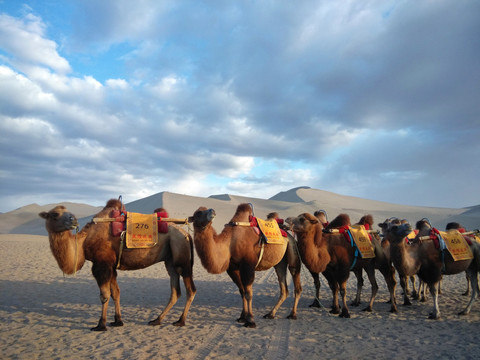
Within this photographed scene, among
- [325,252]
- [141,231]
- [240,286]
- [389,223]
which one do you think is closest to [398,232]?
[389,223]

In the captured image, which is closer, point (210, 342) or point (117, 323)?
point (210, 342)

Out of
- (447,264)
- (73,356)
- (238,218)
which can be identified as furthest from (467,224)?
(73,356)

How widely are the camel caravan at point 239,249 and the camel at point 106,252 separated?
0.06 feet

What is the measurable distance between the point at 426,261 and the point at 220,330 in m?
4.90

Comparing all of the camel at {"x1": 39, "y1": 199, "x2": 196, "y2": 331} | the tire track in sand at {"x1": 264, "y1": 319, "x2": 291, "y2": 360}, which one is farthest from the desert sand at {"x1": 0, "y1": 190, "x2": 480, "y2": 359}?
the camel at {"x1": 39, "y1": 199, "x2": 196, "y2": 331}

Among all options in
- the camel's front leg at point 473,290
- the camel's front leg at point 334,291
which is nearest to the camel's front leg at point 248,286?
the camel's front leg at point 334,291

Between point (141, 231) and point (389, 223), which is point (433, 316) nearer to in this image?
point (389, 223)

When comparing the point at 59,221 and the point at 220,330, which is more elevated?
the point at 59,221

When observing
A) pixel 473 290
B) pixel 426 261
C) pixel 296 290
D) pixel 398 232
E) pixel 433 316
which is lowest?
pixel 433 316

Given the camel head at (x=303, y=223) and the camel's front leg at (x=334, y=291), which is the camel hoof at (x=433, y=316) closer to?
the camel's front leg at (x=334, y=291)

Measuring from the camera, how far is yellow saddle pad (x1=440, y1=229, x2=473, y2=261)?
7.58m

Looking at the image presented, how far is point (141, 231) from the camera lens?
21.9 ft

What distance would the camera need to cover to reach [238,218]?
7289 mm

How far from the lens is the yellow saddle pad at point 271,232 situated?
23.2 ft
